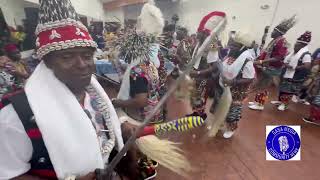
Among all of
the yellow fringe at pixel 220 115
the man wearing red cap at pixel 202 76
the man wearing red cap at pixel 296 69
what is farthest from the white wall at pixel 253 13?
the yellow fringe at pixel 220 115

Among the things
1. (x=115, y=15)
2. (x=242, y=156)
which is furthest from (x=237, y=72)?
(x=115, y=15)

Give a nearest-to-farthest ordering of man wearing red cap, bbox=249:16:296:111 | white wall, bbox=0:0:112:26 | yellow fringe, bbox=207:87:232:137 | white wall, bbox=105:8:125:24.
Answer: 1. white wall, bbox=105:8:125:24
2. white wall, bbox=0:0:112:26
3. yellow fringe, bbox=207:87:232:137
4. man wearing red cap, bbox=249:16:296:111

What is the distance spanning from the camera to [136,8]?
2.91 metres

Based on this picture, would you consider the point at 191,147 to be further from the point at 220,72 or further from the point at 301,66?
the point at 301,66

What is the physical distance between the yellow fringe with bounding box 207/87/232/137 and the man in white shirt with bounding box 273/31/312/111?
2211 mm

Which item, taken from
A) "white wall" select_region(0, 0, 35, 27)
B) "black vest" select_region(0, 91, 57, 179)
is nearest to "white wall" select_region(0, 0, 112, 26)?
"white wall" select_region(0, 0, 35, 27)

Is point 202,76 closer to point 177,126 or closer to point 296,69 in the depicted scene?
point 296,69

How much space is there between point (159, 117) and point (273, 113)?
3698 mm

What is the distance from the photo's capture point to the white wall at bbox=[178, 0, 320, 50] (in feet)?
5.18

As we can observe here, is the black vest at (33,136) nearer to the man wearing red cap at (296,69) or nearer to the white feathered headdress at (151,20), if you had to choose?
the white feathered headdress at (151,20)

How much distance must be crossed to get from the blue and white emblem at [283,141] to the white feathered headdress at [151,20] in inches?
56.2

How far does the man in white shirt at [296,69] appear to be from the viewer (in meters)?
5.12

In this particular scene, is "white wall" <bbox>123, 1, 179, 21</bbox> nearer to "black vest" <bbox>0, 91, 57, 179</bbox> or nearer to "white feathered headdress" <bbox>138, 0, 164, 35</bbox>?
"white feathered headdress" <bbox>138, 0, 164, 35</bbox>

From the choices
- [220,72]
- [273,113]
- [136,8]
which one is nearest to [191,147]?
[220,72]
